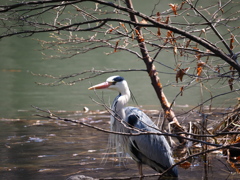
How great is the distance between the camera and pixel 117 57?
17.8m

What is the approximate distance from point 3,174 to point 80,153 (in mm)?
1302

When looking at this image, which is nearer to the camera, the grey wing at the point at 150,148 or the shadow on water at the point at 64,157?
the shadow on water at the point at 64,157

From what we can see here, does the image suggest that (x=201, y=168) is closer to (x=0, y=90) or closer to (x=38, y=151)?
(x=38, y=151)

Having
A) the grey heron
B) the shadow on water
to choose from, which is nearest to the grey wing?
the grey heron

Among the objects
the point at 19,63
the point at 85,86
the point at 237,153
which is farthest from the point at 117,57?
the point at 237,153

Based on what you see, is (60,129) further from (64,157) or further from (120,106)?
(120,106)

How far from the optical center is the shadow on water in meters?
5.34

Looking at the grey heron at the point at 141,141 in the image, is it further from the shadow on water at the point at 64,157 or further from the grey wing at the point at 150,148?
the shadow on water at the point at 64,157

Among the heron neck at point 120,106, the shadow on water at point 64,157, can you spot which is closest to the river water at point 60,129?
the shadow on water at point 64,157

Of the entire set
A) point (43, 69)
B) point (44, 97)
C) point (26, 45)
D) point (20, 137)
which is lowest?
point (20, 137)

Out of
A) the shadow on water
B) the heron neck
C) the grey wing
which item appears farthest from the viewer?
the heron neck

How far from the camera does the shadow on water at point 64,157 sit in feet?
17.5

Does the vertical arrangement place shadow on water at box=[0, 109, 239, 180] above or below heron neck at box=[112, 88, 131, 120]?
below

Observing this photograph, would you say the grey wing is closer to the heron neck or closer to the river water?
the heron neck
